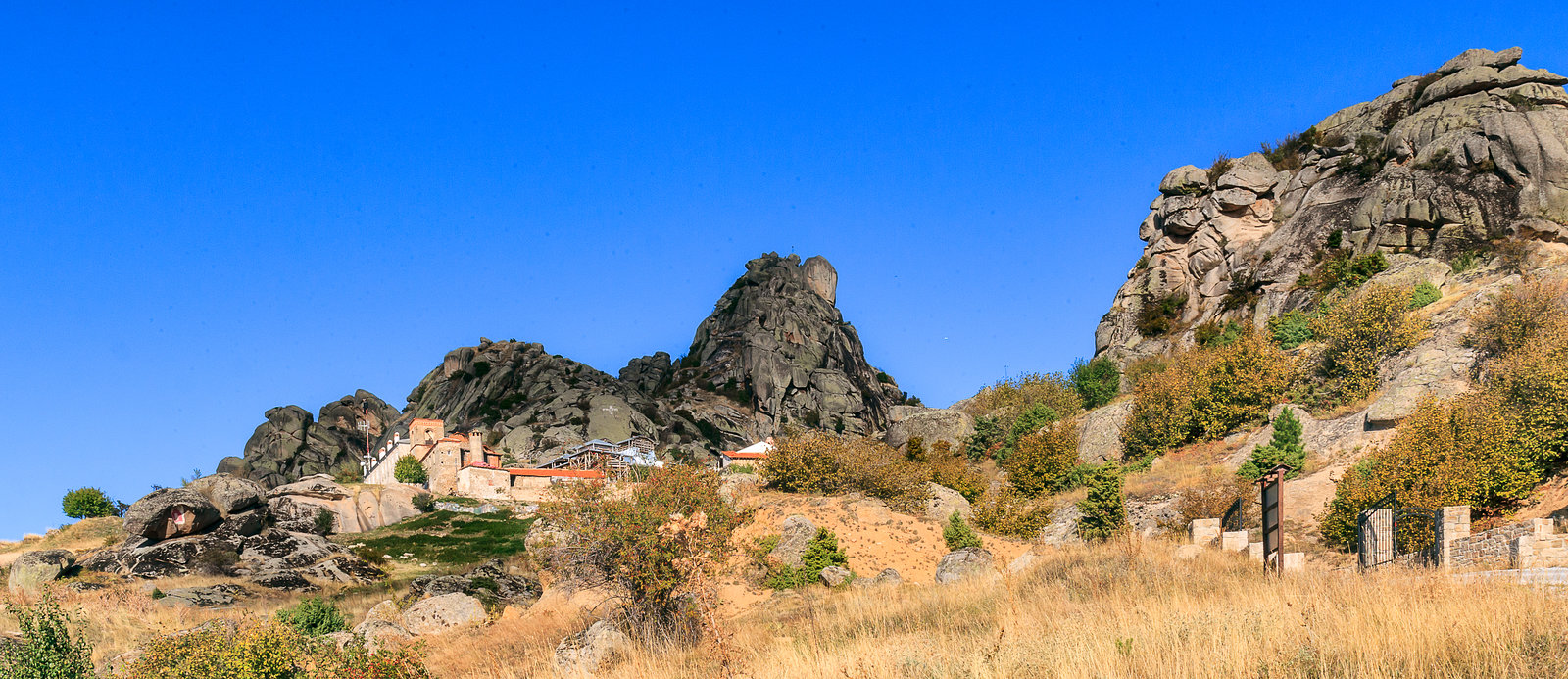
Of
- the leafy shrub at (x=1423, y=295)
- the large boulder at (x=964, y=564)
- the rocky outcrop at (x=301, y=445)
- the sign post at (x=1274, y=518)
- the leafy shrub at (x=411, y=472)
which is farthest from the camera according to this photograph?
the rocky outcrop at (x=301, y=445)

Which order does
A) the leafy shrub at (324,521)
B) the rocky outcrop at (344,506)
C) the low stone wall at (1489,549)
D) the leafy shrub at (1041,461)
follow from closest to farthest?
the low stone wall at (1489,549)
the leafy shrub at (1041,461)
the leafy shrub at (324,521)
the rocky outcrop at (344,506)

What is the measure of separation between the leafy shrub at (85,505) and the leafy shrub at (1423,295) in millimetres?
78365

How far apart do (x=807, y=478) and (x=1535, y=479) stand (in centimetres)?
2231

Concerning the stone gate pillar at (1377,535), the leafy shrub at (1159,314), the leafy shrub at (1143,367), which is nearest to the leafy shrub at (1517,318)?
the stone gate pillar at (1377,535)

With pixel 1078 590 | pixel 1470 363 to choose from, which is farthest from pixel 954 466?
pixel 1078 590

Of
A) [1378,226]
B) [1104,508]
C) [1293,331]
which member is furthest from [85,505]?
[1378,226]

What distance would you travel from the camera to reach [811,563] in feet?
92.0

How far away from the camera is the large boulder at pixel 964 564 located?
24.9m

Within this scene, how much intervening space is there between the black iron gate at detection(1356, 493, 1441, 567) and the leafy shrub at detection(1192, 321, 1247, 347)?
98.0 ft

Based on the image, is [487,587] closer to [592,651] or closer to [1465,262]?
[592,651]

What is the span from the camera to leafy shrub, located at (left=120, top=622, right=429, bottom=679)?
46.8 feet

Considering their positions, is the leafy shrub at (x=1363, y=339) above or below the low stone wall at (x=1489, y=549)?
above

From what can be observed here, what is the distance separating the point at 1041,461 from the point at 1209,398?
7.51 meters

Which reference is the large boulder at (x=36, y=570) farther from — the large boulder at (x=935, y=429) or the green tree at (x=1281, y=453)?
the green tree at (x=1281, y=453)
